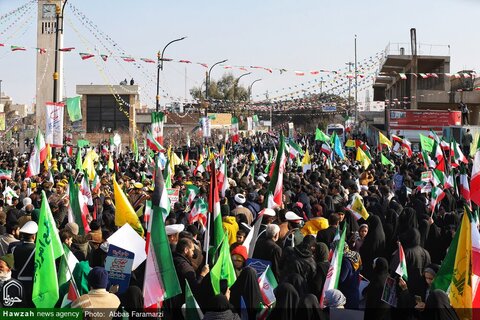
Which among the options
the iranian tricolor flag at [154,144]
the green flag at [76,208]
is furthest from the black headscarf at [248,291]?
the iranian tricolor flag at [154,144]

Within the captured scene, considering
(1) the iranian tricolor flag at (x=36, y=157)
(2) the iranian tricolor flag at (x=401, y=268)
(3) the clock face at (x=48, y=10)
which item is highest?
(3) the clock face at (x=48, y=10)

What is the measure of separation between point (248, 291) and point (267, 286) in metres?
0.39

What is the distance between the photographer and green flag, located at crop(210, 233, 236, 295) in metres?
7.20

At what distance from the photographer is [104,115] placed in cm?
6144

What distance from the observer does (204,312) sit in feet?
22.3

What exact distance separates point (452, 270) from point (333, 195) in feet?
23.8

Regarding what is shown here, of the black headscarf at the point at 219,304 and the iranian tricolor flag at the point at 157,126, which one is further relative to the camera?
the iranian tricolor flag at the point at 157,126

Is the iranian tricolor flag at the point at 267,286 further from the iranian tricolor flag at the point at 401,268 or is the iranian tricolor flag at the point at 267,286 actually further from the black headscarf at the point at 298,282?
the iranian tricolor flag at the point at 401,268

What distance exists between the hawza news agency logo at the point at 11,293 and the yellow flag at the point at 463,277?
12.1ft

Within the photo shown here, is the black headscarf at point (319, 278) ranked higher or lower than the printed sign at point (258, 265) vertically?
lower

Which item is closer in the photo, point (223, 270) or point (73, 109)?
point (223, 270)

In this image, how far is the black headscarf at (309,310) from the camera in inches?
251

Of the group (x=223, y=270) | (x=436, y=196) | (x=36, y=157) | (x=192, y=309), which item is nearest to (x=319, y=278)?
(x=223, y=270)

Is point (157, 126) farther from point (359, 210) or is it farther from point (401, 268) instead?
point (401, 268)
